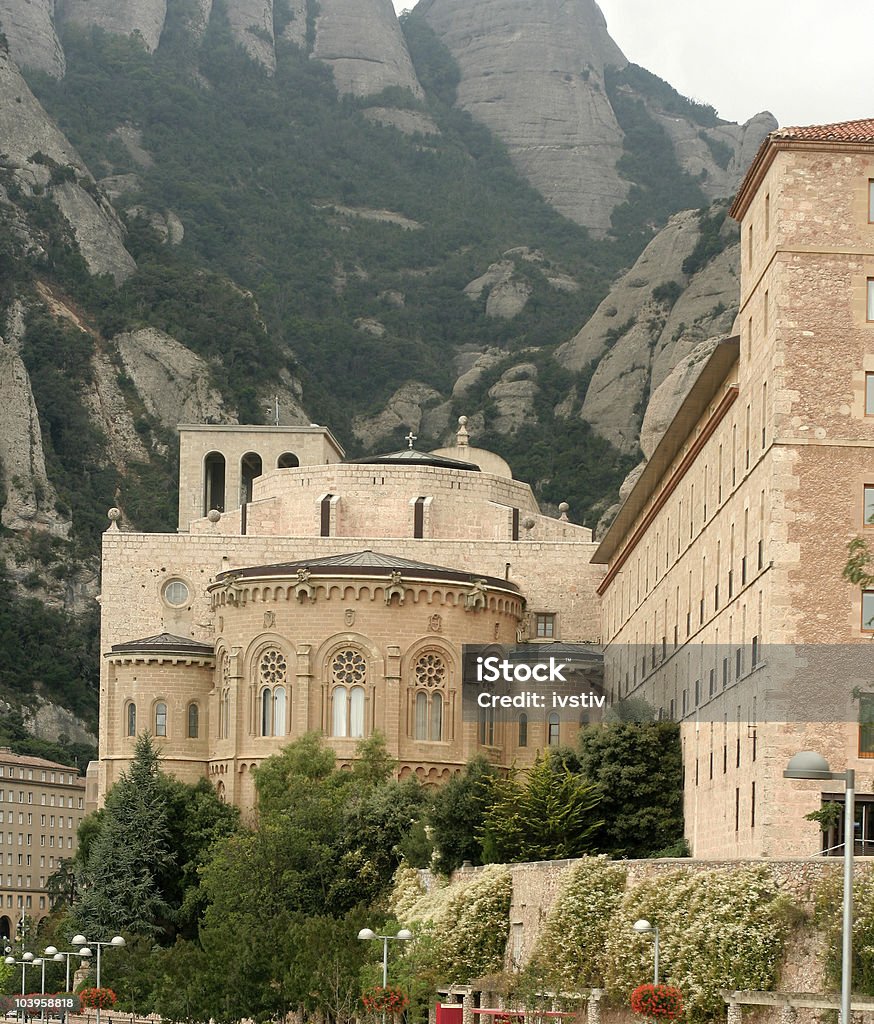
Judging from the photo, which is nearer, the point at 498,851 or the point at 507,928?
the point at 507,928

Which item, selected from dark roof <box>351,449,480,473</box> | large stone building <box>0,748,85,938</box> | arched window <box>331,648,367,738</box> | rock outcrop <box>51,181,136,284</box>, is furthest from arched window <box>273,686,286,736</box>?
rock outcrop <box>51,181,136,284</box>

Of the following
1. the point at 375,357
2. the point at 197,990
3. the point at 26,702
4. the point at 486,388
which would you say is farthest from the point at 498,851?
the point at 375,357

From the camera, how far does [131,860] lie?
7300cm

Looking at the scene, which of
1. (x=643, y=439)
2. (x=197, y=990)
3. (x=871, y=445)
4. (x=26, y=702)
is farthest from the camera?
(x=26, y=702)

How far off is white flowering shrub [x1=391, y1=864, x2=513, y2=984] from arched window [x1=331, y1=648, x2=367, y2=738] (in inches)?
804

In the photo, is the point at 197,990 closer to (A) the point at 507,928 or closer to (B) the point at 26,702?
(A) the point at 507,928

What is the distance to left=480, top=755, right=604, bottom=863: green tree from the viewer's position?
5622 cm

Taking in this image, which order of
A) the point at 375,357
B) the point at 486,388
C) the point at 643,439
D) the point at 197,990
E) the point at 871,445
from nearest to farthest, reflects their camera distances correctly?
the point at 871,445
the point at 197,990
the point at 643,439
the point at 486,388
the point at 375,357

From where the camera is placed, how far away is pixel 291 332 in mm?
195125

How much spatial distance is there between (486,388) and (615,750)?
117348 mm

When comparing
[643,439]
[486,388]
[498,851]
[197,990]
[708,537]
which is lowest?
[197,990]

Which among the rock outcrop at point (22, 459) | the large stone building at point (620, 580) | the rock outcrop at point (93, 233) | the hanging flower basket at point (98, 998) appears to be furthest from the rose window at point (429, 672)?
the rock outcrop at point (93, 233)

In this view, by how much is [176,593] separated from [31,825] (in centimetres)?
7785

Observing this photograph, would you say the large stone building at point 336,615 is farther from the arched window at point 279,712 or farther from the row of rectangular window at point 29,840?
the row of rectangular window at point 29,840
